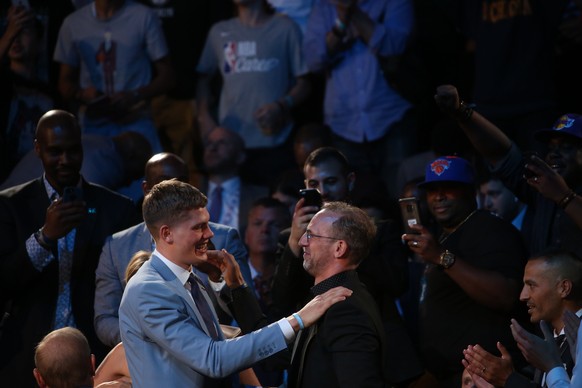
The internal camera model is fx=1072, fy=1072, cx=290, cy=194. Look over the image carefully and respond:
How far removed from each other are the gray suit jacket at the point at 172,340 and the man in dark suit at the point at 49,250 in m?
1.50

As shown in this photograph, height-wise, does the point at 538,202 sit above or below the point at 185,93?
above

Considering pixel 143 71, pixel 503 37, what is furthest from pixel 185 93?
pixel 503 37

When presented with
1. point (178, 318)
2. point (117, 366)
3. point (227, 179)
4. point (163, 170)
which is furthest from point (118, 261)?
point (227, 179)

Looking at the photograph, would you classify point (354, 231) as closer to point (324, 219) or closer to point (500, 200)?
point (324, 219)

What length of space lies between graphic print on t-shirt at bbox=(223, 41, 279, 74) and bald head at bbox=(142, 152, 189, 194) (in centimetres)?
272

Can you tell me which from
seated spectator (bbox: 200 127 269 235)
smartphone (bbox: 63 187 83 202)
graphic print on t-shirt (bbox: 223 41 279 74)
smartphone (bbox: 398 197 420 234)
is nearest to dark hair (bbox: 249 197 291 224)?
seated spectator (bbox: 200 127 269 235)

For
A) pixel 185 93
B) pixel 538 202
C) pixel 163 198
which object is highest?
pixel 163 198

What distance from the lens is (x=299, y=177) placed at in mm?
7961

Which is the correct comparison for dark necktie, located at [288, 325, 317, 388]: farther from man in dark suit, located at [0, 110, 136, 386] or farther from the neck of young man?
the neck of young man

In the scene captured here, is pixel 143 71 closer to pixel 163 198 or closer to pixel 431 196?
pixel 431 196

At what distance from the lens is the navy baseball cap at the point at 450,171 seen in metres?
5.96

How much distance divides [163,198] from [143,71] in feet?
14.4

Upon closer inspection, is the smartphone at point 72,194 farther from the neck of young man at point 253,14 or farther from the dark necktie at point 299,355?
the neck of young man at point 253,14

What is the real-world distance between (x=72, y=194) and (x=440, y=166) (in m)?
2.04
